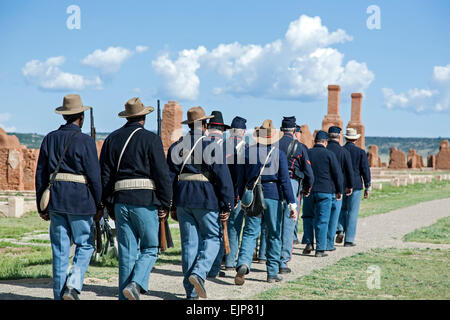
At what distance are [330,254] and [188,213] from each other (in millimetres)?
4308

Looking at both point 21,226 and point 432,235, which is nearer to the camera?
point 432,235

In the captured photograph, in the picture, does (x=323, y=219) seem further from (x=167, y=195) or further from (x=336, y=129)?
(x=167, y=195)

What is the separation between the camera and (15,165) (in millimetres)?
25766

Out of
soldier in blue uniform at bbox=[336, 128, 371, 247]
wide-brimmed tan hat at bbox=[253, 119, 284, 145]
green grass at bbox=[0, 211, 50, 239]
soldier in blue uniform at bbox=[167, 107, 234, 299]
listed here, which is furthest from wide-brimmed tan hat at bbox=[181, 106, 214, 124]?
green grass at bbox=[0, 211, 50, 239]

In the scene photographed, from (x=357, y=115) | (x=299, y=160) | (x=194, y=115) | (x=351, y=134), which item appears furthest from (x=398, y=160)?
(x=194, y=115)

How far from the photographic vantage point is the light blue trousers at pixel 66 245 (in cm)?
592

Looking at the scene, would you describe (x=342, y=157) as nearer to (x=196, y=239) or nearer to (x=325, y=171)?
(x=325, y=171)

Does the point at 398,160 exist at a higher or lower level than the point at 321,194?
lower

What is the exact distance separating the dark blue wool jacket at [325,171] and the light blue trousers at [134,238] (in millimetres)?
4601

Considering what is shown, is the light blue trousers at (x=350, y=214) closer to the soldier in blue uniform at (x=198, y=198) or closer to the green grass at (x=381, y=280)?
the green grass at (x=381, y=280)

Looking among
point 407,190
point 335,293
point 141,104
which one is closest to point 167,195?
point 141,104

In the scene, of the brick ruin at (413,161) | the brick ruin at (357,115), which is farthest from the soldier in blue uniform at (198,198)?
the brick ruin at (413,161)

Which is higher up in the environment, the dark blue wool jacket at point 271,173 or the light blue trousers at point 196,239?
the dark blue wool jacket at point 271,173

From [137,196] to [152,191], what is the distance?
162 millimetres
